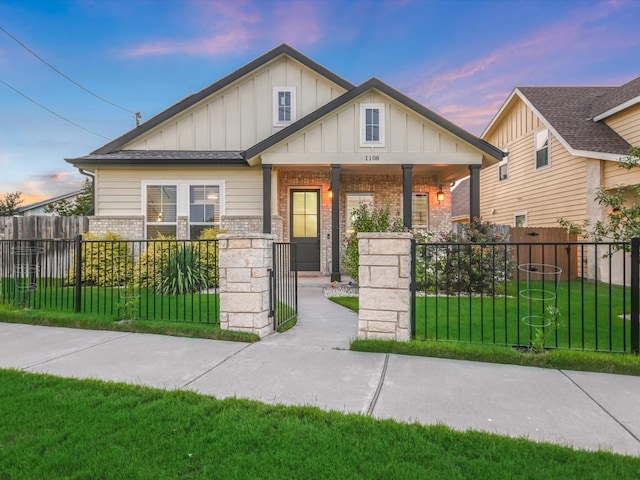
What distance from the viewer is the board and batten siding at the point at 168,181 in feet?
33.6

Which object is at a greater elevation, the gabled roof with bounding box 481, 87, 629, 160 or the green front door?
the gabled roof with bounding box 481, 87, 629, 160

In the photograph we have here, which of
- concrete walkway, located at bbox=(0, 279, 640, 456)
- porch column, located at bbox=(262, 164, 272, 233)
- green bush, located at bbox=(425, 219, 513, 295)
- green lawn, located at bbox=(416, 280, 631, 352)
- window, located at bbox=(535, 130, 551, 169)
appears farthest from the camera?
window, located at bbox=(535, 130, 551, 169)

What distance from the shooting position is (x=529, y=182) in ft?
43.3

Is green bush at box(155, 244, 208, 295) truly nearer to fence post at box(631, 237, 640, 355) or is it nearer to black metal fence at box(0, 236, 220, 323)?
black metal fence at box(0, 236, 220, 323)

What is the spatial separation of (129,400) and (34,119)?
19.8 metres

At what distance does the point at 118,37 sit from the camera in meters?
13.4

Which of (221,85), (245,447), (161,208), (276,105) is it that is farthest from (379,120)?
(245,447)

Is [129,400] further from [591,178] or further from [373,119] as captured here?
[591,178]

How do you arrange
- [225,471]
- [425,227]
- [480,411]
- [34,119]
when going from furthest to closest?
[34,119]
[425,227]
[480,411]
[225,471]

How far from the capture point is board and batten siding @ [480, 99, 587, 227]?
10971 mm

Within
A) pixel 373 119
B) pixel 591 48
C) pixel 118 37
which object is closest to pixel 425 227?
pixel 373 119

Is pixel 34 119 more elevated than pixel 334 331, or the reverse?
pixel 34 119

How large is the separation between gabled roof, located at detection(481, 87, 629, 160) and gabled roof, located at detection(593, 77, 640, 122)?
21 cm

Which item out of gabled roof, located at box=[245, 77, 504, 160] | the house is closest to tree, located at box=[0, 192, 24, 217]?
the house
